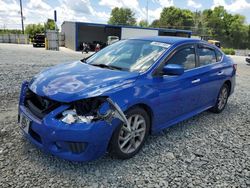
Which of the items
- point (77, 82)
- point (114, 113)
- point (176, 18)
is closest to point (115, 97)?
point (114, 113)

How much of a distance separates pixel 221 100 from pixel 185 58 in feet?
5.92

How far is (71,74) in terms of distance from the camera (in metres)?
3.42

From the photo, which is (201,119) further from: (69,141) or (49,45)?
(49,45)

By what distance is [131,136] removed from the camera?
3287 mm

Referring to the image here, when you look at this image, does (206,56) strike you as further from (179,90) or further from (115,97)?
(115,97)

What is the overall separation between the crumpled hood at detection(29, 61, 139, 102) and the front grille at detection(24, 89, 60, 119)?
0.08 metres

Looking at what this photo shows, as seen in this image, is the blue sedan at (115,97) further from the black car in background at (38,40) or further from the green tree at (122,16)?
the green tree at (122,16)

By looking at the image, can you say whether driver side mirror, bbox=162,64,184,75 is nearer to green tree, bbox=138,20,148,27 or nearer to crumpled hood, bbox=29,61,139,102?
crumpled hood, bbox=29,61,139,102

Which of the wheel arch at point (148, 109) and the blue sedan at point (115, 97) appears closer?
the blue sedan at point (115, 97)

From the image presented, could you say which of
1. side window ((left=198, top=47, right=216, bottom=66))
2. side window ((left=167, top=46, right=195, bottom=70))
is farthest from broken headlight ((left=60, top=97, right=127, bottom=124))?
side window ((left=198, top=47, right=216, bottom=66))

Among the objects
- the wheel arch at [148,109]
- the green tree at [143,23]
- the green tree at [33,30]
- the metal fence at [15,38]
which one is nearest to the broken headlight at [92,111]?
the wheel arch at [148,109]

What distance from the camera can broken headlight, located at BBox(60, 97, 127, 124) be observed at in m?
2.77

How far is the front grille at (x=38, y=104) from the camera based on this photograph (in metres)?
2.90

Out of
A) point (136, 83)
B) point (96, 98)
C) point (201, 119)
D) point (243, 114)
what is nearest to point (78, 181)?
point (96, 98)
